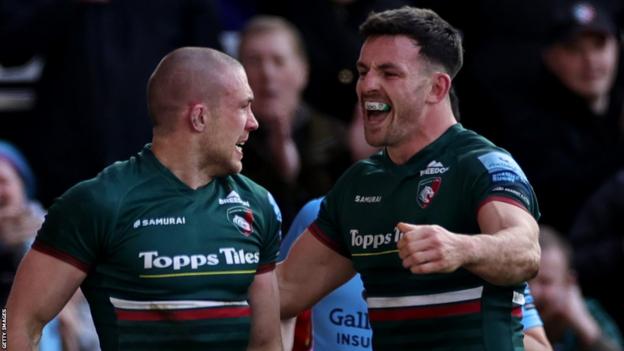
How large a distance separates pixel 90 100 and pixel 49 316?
9.61 feet

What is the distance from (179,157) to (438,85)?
3.41 ft

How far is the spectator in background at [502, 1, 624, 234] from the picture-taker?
33.9 feet

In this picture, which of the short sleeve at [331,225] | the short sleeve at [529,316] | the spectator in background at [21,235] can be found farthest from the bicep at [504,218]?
the spectator in background at [21,235]

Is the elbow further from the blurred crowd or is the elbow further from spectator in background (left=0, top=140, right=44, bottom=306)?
spectator in background (left=0, top=140, right=44, bottom=306)

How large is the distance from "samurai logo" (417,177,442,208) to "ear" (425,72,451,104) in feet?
1.11

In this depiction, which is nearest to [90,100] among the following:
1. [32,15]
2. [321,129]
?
[32,15]

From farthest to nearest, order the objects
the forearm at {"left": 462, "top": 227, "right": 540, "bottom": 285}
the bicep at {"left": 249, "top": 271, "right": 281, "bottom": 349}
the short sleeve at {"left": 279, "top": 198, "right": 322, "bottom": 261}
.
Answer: the short sleeve at {"left": 279, "top": 198, "right": 322, "bottom": 261}, the bicep at {"left": 249, "top": 271, "right": 281, "bottom": 349}, the forearm at {"left": 462, "top": 227, "right": 540, "bottom": 285}

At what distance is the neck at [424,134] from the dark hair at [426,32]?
0.18 meters

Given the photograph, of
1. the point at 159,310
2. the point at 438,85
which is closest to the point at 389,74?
the point at 438,85

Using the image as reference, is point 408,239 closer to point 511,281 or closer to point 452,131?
point 511,281

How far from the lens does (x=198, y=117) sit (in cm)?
665

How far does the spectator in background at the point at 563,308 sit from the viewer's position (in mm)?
9727

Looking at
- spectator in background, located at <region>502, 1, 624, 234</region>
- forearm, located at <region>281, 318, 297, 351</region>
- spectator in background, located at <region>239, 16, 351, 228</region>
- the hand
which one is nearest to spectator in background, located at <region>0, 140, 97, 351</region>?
spectator in background, located at <region>239, 16, 351, 228</region>

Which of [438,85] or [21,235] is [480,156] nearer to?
[438,85]
